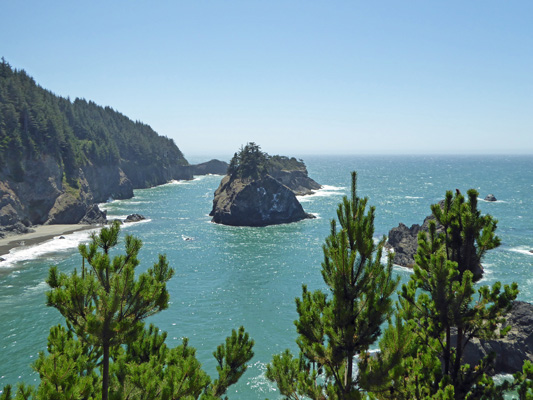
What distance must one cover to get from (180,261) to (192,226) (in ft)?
102

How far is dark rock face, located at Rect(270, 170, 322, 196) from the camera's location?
157m

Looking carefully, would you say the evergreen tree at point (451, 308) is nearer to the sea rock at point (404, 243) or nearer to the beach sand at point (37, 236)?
the sea rock at point (404, 243)

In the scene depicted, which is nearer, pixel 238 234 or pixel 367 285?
pixel 367 285

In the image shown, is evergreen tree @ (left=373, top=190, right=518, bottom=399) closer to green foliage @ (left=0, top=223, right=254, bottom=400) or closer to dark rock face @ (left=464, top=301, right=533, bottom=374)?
green foliage @ (left=0, top=223, right=254, bottom=400)

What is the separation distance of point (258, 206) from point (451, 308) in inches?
3574

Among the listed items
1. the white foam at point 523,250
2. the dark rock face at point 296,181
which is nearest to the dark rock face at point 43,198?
the dark rock face at point 296,181

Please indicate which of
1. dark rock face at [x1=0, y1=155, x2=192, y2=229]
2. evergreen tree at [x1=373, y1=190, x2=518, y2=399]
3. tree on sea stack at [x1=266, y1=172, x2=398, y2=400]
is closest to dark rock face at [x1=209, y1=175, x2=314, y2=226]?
dark rock face at [x1=0, y1=155, x2=192, y2=229]

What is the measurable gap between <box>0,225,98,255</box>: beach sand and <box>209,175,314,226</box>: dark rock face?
33354 mm

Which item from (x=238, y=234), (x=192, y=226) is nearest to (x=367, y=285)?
(x=238, y=234)

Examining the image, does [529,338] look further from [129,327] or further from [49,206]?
[49,206]

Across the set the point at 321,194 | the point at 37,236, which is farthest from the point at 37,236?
the point at 321,194

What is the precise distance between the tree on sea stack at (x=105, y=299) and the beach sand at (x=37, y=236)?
71.0 m

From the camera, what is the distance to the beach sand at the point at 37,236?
74544 millimetres

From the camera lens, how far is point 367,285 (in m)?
12.7
